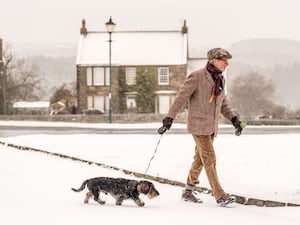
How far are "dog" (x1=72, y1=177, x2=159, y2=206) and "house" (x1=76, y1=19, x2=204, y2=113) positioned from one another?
42.0 m

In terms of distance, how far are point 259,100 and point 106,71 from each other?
41098 mm

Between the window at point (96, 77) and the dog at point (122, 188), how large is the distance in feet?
139

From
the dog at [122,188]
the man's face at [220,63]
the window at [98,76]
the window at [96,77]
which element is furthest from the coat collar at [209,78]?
the window at [96,77]

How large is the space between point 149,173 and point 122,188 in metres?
2.93

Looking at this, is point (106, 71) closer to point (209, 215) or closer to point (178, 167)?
point (178, 167)

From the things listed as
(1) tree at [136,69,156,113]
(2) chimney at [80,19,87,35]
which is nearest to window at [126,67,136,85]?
(1) tree at [136,69,156,113]

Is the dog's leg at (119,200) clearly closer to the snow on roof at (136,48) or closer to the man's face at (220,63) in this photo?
the man's face at (220,63)

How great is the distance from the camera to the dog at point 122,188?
6508mm

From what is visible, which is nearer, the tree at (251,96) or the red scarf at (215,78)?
the red scarf at (215,78)

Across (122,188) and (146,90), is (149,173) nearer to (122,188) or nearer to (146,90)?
(122,188)

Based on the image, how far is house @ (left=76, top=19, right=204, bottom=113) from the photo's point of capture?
48.7m

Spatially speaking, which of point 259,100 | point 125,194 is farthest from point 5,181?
point 259,100

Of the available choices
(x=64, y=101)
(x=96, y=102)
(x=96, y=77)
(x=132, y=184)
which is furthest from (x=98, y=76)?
(x=132, y=184)

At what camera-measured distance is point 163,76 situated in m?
49.2
